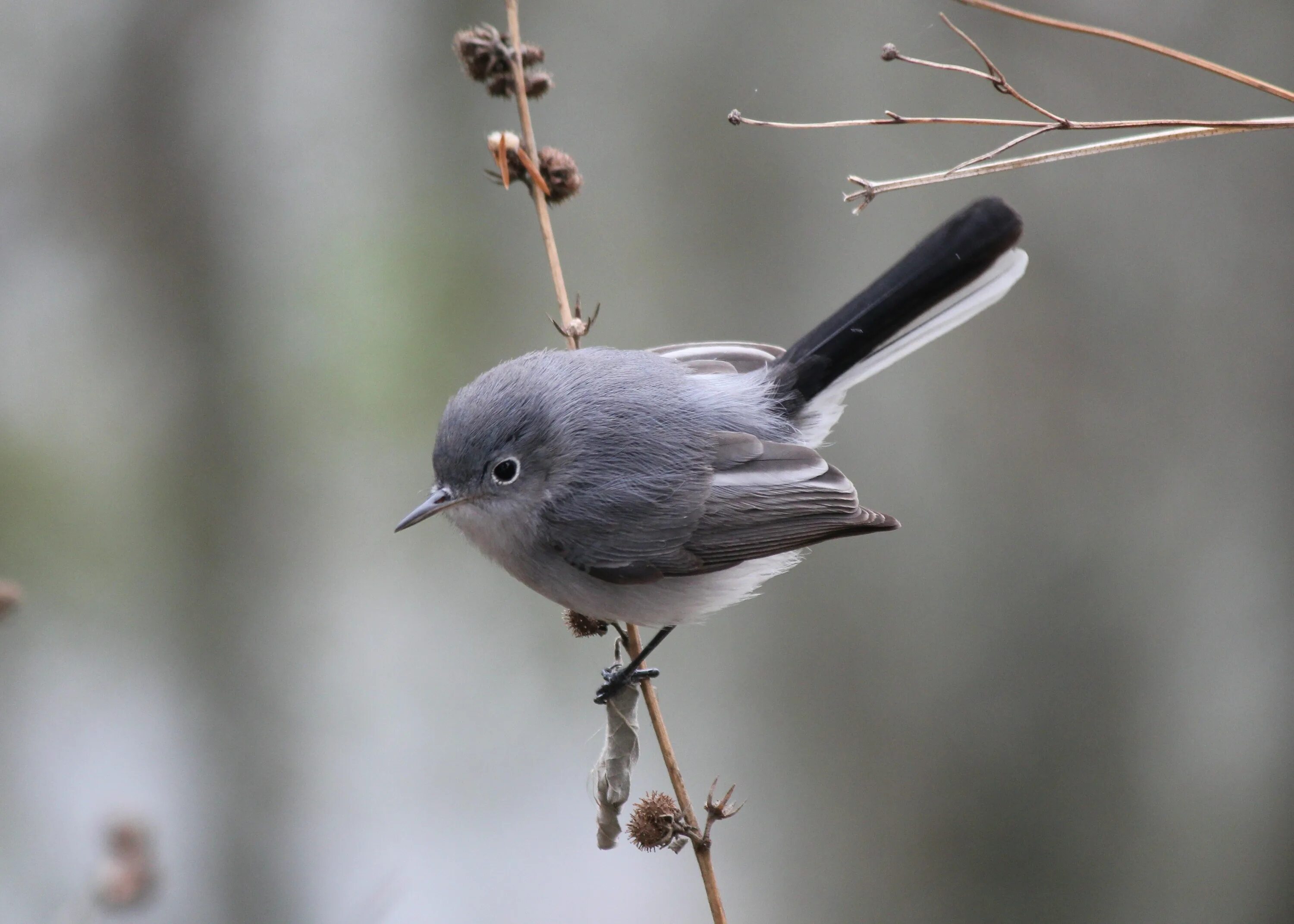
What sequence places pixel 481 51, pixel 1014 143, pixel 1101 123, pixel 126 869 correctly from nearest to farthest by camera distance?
1. pixel 1101 123
2. pixel 1014 143
3. pixel 126 869
4. pixel 481 51

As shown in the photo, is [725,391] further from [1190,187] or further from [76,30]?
[76,30]

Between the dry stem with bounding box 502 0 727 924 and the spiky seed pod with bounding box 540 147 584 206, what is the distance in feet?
0.09

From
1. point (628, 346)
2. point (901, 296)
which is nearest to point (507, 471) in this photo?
point (901, 296)

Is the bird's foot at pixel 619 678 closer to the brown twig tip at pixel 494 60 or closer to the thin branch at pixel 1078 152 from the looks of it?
the thin branch at pixel 1078 152

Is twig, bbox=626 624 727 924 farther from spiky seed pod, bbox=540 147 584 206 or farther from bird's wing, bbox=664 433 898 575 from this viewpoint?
spiky seed pod, bbox=540 147 584 206

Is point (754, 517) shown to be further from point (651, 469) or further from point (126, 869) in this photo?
point (126, 869)

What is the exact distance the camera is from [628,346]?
4.46 metres

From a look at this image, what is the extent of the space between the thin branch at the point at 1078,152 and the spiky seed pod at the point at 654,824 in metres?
0.87

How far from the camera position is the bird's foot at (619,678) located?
177cm

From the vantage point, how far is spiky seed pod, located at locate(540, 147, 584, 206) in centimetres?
180

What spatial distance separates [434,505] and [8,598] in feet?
2.98

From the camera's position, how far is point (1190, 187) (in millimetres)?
3971

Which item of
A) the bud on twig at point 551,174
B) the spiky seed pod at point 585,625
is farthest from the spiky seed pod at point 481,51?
the spiky seed pod at point 585,625

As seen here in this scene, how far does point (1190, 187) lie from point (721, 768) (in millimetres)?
3020
